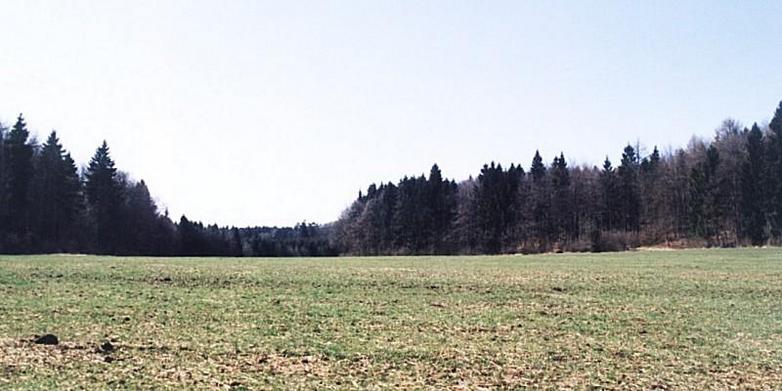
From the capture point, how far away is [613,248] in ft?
310

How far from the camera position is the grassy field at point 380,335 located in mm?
10867

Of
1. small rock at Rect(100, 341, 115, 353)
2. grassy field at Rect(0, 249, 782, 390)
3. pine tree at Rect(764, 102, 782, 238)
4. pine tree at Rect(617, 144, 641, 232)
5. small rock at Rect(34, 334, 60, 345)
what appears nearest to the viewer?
grassy field at Rect(0, 249, 782, 390)

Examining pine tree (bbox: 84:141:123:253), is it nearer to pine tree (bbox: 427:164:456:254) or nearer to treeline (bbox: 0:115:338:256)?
treeline (bbox: 0:115:338:256)

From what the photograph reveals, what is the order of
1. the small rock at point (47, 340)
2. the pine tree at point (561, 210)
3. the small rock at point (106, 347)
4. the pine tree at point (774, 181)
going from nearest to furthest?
1. the small rock at point (106, 347)
2. the small rock at point (47, 340)
3. the pine tree at point (774, 181)
4. the pine tree at point (561, 210)

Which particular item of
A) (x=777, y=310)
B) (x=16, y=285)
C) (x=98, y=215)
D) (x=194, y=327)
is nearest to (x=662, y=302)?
(x=777, y=310)

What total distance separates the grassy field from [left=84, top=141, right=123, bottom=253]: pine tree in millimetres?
74329

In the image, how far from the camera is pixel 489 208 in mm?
119250

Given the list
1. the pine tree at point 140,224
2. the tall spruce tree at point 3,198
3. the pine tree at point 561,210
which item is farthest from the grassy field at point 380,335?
the pine tree at point 561,210

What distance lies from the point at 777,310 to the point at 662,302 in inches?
137

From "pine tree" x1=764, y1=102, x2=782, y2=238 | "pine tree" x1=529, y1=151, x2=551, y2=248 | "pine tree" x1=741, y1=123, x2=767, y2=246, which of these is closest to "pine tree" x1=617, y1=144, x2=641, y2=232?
"pine tree" x1=529, y1=151, x2=551, y2=248

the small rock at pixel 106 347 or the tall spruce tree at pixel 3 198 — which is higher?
the tall spruce tree at pixel 3 198

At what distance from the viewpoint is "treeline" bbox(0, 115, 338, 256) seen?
8456 cm

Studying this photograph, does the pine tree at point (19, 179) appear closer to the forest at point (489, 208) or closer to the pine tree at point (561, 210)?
the forest at point (489, 208)

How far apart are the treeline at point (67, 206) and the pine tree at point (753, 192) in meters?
89.7
